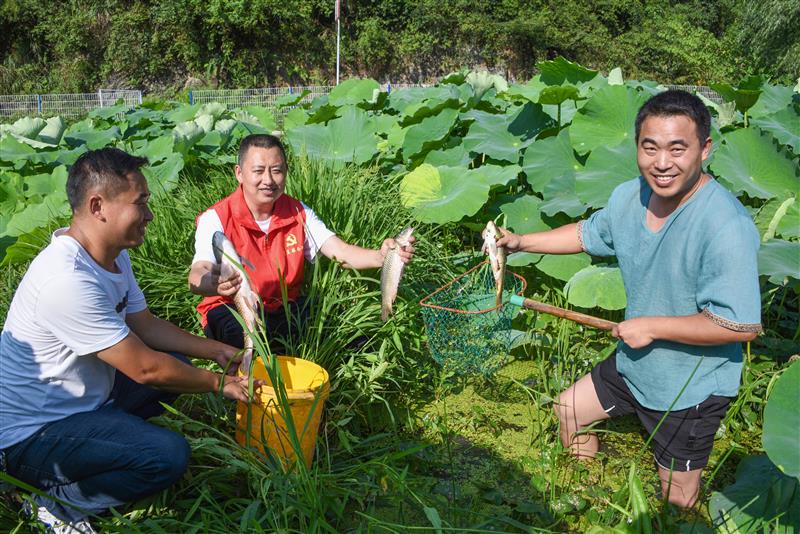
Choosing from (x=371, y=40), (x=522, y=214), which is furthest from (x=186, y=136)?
(x=371, y=40)

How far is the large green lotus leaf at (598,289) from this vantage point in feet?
10.4

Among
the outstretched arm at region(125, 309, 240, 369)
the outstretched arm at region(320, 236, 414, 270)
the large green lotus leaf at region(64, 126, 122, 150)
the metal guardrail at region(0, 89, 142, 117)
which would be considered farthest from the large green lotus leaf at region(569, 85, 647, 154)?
the metal guardrail at region(0, 89, 142, 117)

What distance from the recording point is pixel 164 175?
4.32 meters

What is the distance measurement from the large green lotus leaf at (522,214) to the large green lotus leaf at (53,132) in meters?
3.82

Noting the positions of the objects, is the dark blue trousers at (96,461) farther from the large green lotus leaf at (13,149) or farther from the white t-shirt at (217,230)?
the large green lotus leaf at (13,149)

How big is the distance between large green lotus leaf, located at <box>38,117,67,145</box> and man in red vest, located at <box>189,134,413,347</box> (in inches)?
127

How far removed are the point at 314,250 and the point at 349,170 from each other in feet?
4.03

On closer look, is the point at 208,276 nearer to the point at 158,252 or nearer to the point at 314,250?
the point at 314,250

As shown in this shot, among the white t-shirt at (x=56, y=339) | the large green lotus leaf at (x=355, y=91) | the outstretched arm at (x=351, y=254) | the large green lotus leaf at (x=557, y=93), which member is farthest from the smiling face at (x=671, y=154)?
the large green lotus leaf at (x=355, y=91)

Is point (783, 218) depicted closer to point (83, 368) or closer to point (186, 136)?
point (83, 368)

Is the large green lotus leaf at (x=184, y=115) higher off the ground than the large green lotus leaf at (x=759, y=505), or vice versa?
the large green lotus leaf at (x=184, y=115)

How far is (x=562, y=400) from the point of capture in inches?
105

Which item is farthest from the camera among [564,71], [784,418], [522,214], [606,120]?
[564,71]

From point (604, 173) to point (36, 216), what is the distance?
3.37m
